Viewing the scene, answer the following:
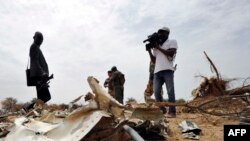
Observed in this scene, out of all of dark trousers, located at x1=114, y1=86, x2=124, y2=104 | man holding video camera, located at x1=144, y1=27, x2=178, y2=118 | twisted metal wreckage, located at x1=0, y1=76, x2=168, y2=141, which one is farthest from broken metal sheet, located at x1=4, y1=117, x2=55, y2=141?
dark trousers, located at x1=114, y1=86, x2=124, y2=104

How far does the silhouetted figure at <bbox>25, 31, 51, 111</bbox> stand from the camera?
5.67 meters

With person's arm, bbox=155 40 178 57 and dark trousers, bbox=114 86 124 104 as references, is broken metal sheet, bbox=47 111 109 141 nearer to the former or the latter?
person's arm, bbox=155 40 178 57

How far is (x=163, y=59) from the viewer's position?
5.09 metres

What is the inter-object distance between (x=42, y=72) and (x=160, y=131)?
3068 millimetres

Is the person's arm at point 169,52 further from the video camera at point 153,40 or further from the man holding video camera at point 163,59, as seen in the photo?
the video camera at point 153,40

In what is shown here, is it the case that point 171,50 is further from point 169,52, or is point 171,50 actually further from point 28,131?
point 28,131

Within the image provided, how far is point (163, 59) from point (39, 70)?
2.07 meters

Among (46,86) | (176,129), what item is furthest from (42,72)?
(176,129)

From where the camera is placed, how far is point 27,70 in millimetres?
5859

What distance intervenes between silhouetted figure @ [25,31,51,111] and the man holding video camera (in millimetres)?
1799

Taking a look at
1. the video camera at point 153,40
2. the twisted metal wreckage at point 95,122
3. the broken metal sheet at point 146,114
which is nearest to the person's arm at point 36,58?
the video camera at point 153,40

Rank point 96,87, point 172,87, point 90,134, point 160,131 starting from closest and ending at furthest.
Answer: point 90,134, point 96,87, point 160,131, point 172,87

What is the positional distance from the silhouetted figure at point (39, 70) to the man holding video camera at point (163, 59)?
1.80m

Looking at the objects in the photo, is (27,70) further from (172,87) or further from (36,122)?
(36,122)
